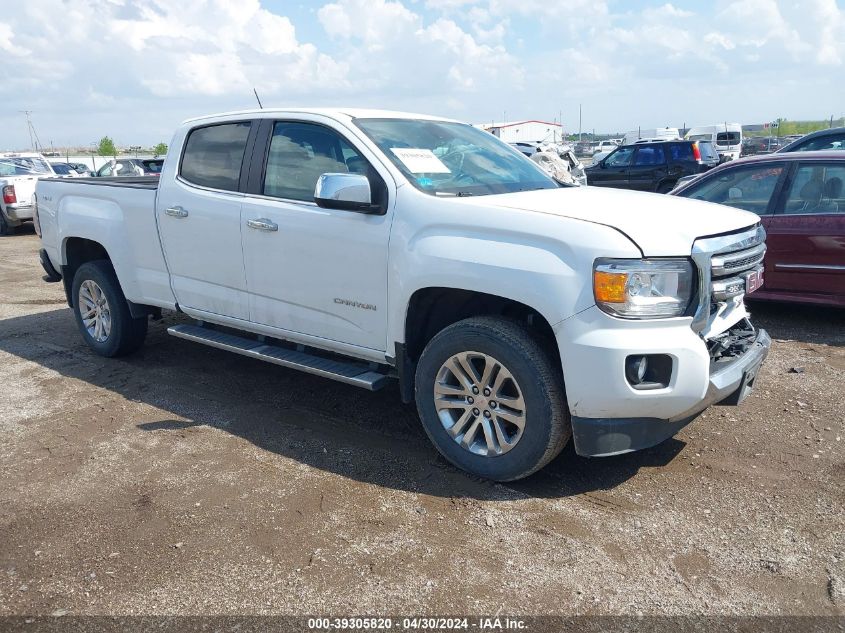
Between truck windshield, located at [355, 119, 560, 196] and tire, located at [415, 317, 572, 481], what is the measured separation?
0.88 meters

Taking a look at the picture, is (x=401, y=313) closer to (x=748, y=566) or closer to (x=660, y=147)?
(x=748, y=566)

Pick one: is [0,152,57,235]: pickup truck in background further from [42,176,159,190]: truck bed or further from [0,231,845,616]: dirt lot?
[0,231,845,616]: dirt lot

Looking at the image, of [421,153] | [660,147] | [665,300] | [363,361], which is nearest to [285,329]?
[363,361]

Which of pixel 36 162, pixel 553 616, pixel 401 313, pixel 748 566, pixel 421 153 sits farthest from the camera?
pixel 36 162

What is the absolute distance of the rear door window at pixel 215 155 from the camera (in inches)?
195

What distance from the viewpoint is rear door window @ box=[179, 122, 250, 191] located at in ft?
16.2

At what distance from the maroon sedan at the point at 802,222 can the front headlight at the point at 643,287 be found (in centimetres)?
362

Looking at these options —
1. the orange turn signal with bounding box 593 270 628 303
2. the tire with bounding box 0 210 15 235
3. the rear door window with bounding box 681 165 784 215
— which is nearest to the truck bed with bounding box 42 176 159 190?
the orange turn signal with bounding box 593 270 628 303

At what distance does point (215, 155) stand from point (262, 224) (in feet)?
2.90

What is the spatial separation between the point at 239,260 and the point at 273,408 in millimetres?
1039

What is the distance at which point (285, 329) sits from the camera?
15.3 ft

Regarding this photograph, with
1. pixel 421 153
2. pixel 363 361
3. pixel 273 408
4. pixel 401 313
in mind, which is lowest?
pixel 273 408

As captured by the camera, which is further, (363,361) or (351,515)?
(363,361)

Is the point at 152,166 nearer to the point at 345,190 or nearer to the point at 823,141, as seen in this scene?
the point at 823,141
